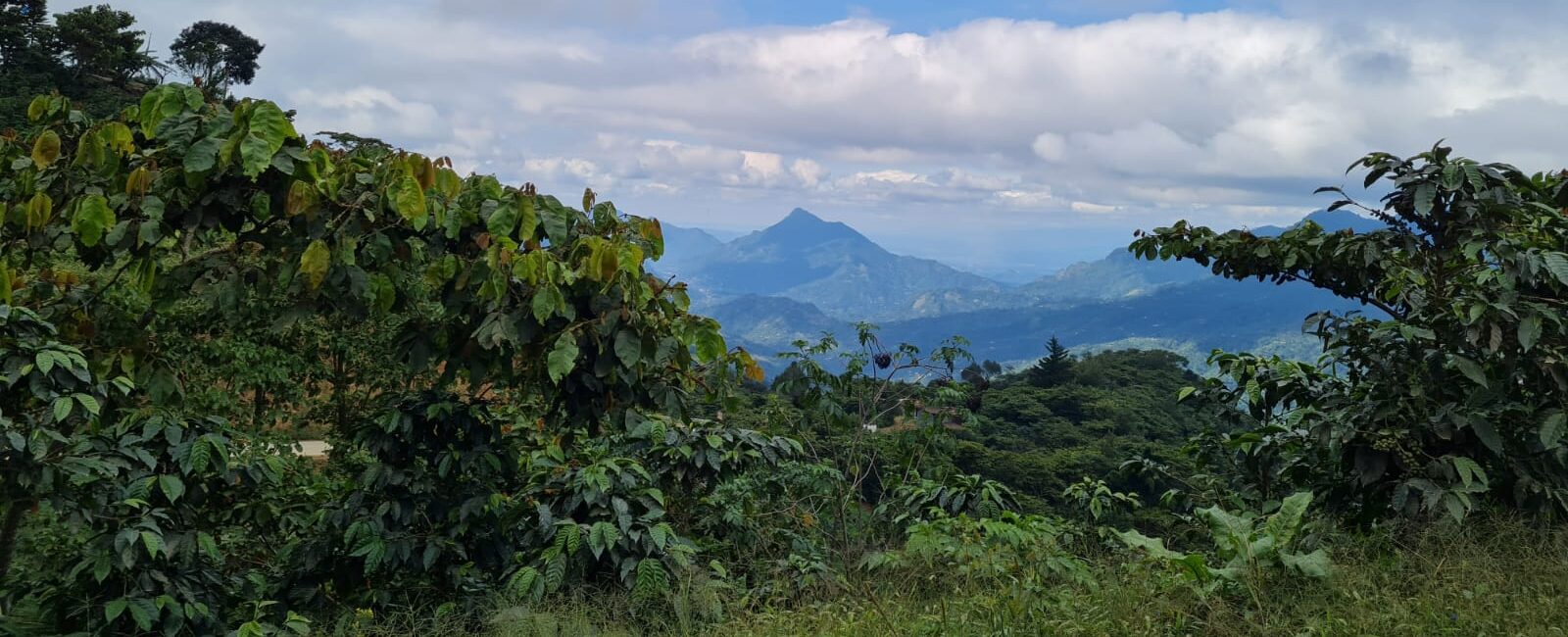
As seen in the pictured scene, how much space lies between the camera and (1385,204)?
4.35 m

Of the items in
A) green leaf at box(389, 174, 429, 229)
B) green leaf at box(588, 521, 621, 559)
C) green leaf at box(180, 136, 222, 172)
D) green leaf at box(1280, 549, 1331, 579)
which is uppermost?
green leaf at box(180, 136, 222, 172)

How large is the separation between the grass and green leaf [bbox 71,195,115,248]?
1.77m

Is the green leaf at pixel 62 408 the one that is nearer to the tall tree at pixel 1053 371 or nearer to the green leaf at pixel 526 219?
the green leaf at pixel 526 219

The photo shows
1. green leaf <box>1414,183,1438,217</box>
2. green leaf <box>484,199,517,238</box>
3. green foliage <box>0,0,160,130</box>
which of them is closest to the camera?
green leaf <box>484,199,517,238</box>

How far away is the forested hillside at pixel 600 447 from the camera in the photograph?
329cm

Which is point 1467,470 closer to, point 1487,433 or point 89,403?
point 1487,433

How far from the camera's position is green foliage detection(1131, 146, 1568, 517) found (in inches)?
136

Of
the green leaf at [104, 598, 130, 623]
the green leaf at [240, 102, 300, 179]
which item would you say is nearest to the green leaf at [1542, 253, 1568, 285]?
the green leaf at [240, 102, 300, 179]

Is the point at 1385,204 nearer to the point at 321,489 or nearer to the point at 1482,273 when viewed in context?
the point at 1482,273

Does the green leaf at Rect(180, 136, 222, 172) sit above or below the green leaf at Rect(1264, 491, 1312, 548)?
above

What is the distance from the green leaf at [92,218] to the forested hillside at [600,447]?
2 centimetres

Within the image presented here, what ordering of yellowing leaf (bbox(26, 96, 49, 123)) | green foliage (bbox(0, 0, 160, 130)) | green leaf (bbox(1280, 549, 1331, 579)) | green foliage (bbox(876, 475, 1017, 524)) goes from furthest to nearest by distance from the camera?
green foliage (bbox(0, 0, 160, 130)) < green foliage (bbox(876, 475, 1017, 524)) < yellowing leaf (bbox(26, 96, 49, 123)) < green leaf (bbox(1280, 549, 1331, 579))

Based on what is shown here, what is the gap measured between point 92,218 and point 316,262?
0.81 meters

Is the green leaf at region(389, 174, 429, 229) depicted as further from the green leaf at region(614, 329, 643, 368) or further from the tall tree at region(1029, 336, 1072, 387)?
the tall tree at region(1029, 336, 1072, 387)
